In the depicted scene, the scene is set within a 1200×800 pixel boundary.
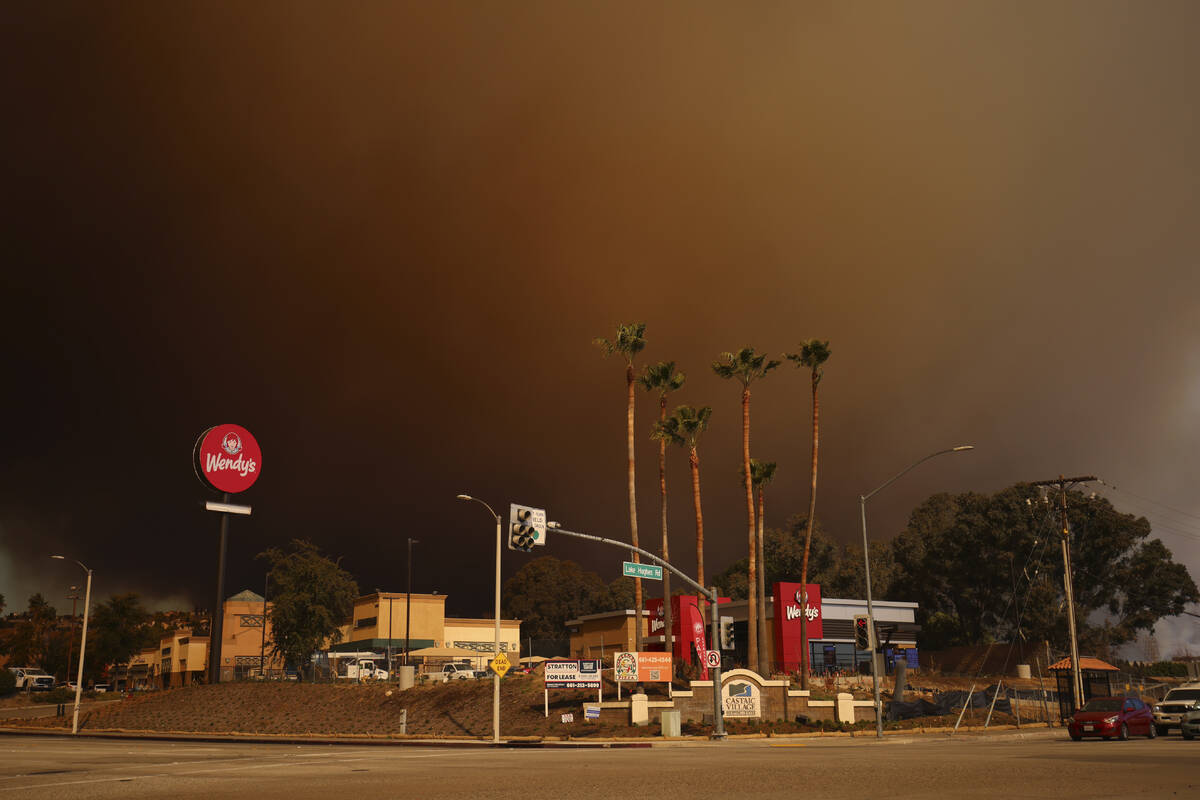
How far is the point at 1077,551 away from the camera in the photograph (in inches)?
3984

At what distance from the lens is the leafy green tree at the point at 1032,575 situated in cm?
9694

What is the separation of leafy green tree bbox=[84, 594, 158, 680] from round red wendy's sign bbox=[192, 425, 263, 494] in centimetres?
4718

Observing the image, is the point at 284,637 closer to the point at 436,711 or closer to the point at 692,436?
the point at 436,711

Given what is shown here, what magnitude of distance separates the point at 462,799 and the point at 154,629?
130 metres

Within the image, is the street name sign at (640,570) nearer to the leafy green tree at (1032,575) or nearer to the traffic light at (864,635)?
the traffic light at (864,635)

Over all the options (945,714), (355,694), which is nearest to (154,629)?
(355,694)

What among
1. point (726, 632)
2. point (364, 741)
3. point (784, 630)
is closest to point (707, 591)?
point (726, 632)

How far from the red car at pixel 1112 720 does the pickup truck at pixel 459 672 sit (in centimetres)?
4323

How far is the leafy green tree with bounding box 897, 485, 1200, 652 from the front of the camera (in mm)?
96938

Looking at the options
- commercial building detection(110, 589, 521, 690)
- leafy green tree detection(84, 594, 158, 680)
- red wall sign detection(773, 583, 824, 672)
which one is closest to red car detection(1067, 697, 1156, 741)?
red wall sign detection(773, 583, 824, 672)

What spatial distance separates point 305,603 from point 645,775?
57.9 m

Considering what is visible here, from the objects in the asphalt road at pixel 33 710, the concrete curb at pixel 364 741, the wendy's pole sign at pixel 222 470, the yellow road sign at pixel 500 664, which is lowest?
the asphalt road at pixel 33 710

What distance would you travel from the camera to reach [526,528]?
30.8 m

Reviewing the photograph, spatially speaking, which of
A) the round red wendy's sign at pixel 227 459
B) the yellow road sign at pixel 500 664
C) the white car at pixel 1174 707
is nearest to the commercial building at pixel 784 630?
the yellow road sign at pixel 500 664
